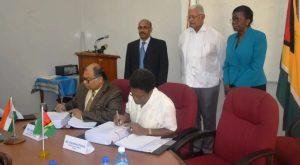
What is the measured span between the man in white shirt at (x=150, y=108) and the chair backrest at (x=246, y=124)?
40 centimetres

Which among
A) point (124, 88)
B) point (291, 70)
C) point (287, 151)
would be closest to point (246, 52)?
point (291, 70)

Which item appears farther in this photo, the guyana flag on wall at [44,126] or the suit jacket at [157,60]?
the suit jacket at [157,60]

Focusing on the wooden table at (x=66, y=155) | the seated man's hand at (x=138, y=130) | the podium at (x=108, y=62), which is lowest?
the wooden table at (x=66, y=155)

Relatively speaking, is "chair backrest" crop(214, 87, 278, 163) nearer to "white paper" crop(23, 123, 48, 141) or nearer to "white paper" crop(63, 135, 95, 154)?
"white paper" crop(63, 135, 95, 154)

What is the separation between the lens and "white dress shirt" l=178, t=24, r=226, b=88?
12.1ft

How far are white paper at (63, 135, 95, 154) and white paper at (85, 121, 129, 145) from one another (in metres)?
0.12

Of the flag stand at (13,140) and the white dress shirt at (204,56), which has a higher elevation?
the white dress shirt at (204,56)

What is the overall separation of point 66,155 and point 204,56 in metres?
2.03

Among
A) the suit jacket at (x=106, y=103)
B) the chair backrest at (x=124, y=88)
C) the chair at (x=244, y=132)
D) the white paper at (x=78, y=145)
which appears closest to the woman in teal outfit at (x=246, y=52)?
the chair at (x=244, y=132)

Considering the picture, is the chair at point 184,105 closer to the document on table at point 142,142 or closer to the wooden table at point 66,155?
the document on table at point 142,142

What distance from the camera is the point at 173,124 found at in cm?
251

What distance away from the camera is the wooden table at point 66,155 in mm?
→ 1971

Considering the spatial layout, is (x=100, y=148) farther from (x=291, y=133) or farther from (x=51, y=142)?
(x=291, y=133)

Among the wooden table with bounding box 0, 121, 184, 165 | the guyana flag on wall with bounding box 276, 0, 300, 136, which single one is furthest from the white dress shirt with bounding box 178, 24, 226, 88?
the wooden table with bounding box 0, 121, 184, 165
